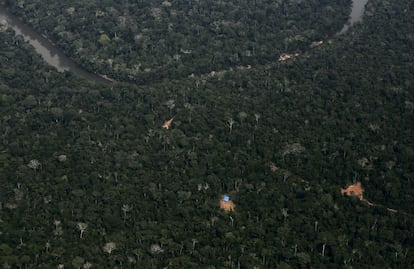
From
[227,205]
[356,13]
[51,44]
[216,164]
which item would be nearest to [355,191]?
[227,205]

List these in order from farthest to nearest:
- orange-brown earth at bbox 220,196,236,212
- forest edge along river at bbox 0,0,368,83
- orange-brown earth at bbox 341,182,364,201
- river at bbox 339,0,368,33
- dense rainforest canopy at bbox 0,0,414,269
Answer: river at bbox 339,0,368,33 < forest edge along river at bbox 0,0,368,83 < orange-brown earth at bbox 341,182,364,201 < orange-brown earth at bbox 220,196,236,212 < dense rainforest canopy at bbox 0,0,414,269

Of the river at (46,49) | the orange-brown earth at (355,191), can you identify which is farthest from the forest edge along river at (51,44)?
the orange-brown earth at (355,191)

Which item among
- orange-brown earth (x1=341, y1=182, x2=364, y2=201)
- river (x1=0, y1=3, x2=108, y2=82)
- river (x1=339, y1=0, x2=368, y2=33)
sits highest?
river (x1=339, y1=0, x2=368, y2=33)

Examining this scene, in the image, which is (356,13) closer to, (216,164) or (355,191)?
(355,191)

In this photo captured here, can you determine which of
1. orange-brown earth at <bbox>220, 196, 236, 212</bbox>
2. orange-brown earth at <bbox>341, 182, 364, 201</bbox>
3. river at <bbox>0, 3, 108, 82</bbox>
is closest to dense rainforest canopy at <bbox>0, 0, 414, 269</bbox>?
orange-brown earth at <bbox>341, 182, 364, 201</bbox>

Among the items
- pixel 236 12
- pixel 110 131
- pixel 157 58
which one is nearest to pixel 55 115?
pixel 110 131

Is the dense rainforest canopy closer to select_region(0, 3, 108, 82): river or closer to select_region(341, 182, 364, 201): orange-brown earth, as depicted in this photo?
select_region(341, 182, 364, 201): orange-brown earth
